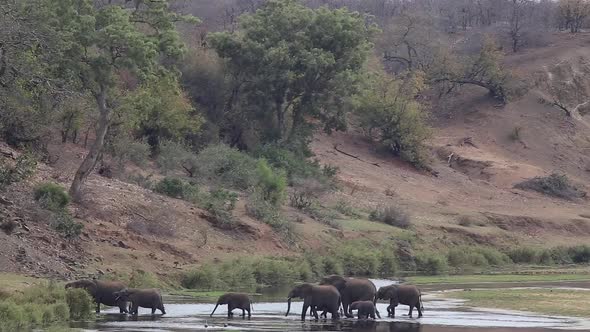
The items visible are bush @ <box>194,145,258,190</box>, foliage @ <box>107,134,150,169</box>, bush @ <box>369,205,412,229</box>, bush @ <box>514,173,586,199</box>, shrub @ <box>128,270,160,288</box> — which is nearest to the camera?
shrub @ <box>128,270,160,288</box>

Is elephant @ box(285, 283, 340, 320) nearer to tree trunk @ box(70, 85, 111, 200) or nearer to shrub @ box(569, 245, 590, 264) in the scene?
tree trunk @ box(70, 85, 111, 200)

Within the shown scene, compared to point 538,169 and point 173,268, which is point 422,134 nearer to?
point 538,169

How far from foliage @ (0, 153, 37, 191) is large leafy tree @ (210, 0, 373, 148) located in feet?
91.1

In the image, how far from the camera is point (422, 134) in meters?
88.3

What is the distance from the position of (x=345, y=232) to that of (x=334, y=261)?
7.69 metres

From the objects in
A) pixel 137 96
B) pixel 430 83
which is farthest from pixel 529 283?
pixel 430 83

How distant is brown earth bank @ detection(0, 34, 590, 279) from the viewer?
43.5 m

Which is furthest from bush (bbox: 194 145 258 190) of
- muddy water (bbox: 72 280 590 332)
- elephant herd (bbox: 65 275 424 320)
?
elephant herd (bbox: 65 275 424 320)

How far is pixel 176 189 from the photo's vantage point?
54.9m

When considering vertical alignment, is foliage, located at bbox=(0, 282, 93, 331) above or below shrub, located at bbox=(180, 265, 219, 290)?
below

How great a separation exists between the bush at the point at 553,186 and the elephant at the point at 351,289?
2123 inches

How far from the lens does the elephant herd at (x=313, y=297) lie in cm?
3322

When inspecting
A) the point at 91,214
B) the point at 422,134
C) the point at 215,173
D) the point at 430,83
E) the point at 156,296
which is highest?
the point at 430,83

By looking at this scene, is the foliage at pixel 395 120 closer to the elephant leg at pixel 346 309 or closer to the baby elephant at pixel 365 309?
the elephant leg at pixel 346 309
